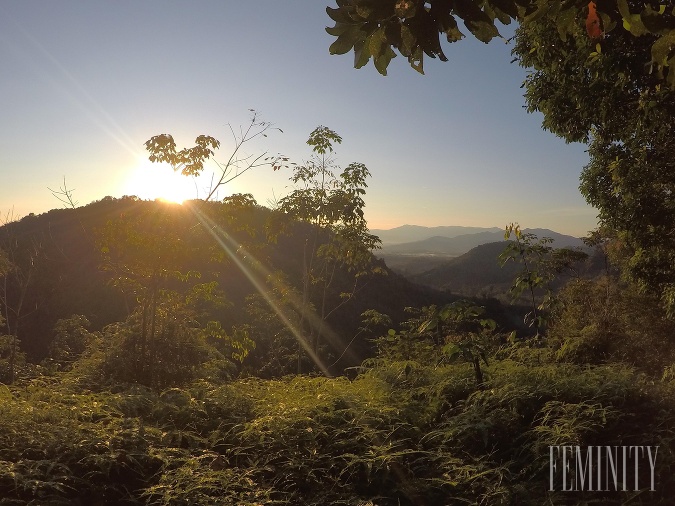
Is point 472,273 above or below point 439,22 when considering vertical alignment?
below

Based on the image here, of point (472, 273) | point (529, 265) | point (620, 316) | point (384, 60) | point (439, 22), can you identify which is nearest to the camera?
point (439, 22)

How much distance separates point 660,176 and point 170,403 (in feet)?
23.9

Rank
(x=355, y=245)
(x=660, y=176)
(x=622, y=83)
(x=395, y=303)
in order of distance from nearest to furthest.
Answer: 1. (x=622, y=83)
2. (x=660, y=176)
3. (x=355, y=245)
4. (x=395, y=303)

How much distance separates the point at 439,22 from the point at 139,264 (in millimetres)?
6792

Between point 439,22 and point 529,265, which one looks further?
point 529,265

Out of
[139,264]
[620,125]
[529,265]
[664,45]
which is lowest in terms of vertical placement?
[529,265]

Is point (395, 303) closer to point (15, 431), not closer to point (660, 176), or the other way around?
point (660, 176)

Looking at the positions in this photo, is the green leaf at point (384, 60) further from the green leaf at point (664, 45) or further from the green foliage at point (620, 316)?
the green foliage at point (620, 316)

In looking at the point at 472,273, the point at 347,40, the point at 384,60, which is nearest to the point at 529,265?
the point at 384,60

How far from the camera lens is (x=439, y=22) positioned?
206cm

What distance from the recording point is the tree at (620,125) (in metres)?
5.80

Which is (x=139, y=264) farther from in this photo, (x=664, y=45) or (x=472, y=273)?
(x=472, y=273)

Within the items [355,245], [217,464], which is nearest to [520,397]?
[217,464]

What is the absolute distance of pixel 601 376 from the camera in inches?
196
